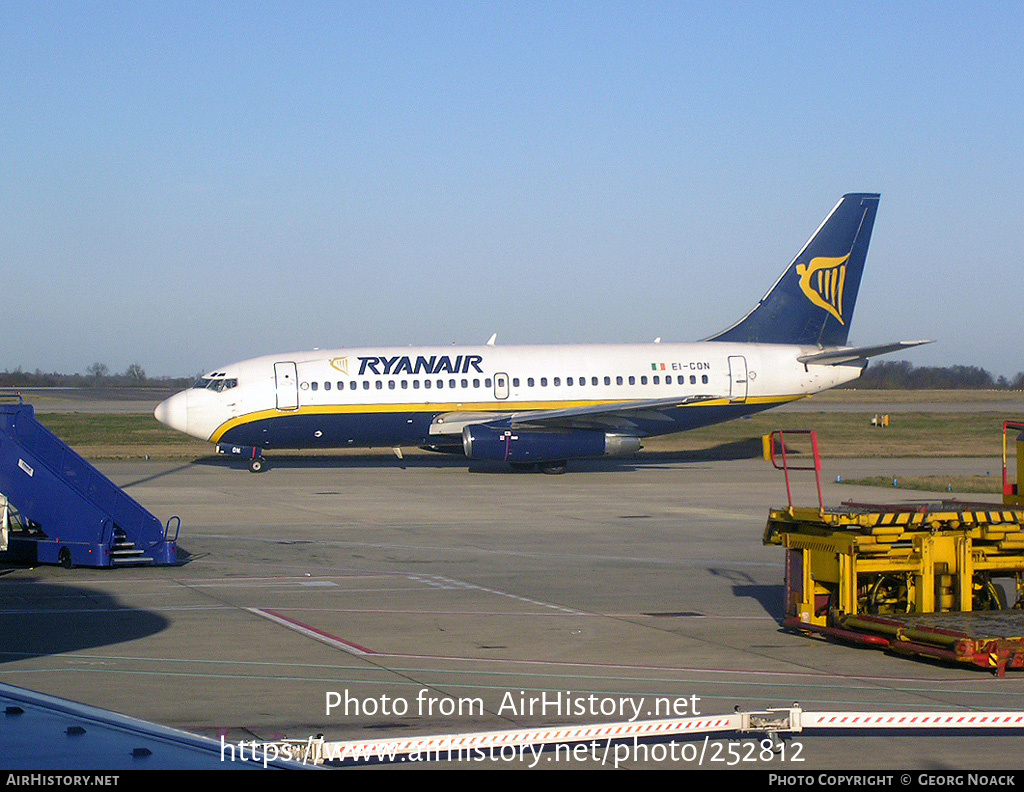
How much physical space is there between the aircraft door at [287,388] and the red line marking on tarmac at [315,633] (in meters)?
19.4

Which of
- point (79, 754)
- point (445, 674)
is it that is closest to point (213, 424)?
point (445, 674)

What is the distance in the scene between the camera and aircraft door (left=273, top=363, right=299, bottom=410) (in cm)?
3359

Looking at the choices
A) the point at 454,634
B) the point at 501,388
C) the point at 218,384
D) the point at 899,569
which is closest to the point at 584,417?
the point at 501,388

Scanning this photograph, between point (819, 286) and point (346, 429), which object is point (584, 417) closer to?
point (346, 429)

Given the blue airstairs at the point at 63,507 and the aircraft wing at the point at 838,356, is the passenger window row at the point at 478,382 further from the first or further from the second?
the blue airstairs at the point at 63,507

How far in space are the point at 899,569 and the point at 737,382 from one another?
77.5ft

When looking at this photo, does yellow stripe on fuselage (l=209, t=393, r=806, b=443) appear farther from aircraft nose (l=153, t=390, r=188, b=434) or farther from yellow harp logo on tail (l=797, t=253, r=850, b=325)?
yellow harp logo on tail (l=797, t=253, r=850, b=325)

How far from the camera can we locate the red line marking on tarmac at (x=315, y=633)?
480 inches

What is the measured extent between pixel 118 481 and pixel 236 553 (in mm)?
14082

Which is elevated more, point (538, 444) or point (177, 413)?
point (177, 413)

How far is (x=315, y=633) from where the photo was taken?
13086 mm

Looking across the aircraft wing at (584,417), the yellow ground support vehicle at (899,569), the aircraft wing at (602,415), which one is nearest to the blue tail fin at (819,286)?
the aircraft wing at (584,417)
